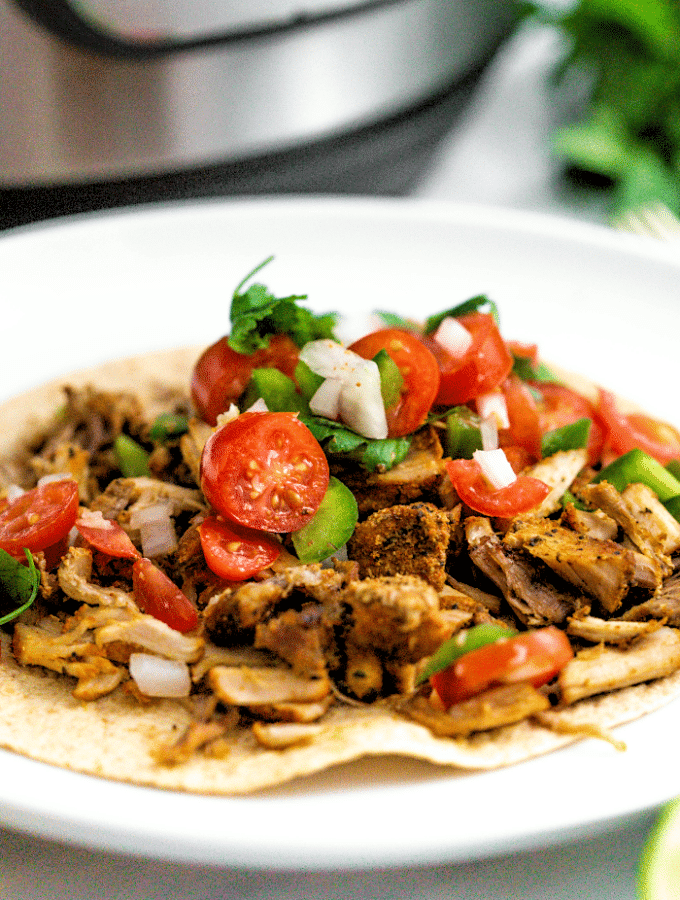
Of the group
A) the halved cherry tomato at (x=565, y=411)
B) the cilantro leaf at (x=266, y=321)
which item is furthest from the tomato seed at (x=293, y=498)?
the halved cherry tomato at (x=565, y=411)

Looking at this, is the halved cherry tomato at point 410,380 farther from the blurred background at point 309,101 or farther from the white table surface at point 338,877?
the blurred background at point 309,101

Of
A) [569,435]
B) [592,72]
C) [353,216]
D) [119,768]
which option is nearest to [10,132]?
[353,216]

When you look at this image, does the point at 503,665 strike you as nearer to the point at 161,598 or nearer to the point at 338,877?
the point at 338,877

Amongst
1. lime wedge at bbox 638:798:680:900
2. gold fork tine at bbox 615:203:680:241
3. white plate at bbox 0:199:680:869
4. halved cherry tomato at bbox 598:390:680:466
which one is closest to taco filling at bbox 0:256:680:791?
halved cherry tomato at bbox 598:390:680:466

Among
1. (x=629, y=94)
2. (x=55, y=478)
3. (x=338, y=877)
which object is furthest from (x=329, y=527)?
(x=629, y=94)

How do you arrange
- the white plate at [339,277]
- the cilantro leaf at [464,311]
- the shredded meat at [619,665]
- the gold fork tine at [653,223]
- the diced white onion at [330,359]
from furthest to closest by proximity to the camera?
the gold fork tine at [653,223] → the white plate at [339,277] → the cilantro leaf at [464,311] → the diced white onion at [330,359] → the shredded meat at [619,665]

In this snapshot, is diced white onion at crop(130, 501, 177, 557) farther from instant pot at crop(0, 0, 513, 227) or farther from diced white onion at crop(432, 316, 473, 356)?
instant pot at crop(0, 0, 513, 227)
